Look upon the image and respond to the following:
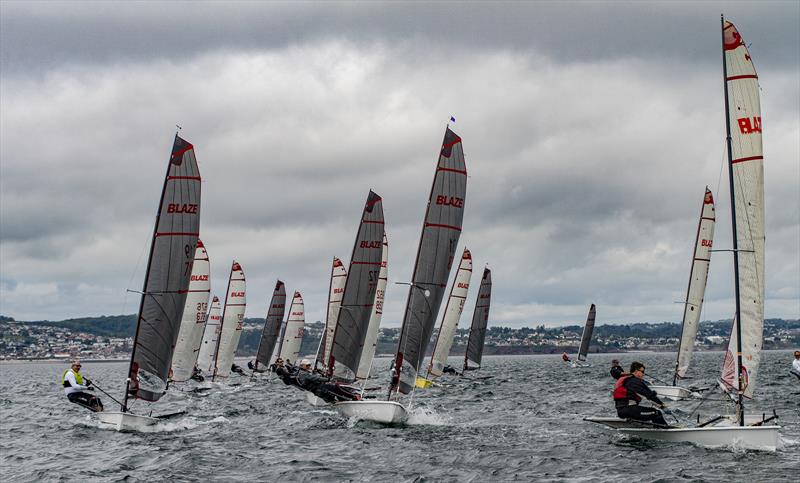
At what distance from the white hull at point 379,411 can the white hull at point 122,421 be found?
6.37 meters

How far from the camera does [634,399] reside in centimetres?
2198

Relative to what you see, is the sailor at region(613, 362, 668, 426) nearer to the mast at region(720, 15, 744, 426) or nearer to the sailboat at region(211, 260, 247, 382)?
the mast at region(720, 15, 744, 426)

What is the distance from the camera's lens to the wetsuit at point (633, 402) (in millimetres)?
21594

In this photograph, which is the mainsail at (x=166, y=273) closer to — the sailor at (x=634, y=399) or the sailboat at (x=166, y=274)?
the sailboat at (x=166, y=274)

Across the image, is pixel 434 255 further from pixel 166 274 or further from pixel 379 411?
pixel 166 274

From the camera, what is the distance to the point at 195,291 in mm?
48188

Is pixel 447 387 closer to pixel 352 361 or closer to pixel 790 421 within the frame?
pixel 352 361

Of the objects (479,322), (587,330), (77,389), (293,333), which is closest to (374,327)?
(77,389)

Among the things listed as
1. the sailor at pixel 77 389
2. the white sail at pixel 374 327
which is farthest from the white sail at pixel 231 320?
the sailor at pixel 77 389

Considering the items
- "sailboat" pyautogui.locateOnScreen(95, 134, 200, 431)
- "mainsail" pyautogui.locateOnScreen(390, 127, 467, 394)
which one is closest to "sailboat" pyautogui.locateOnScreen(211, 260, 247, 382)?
"sailboat" pyautogui.locateOnScreen(95, 134, 200, 431)

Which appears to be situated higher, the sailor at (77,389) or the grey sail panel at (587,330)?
the grey sail panel at (587,330)

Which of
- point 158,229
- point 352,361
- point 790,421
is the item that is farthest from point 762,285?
point 158,229

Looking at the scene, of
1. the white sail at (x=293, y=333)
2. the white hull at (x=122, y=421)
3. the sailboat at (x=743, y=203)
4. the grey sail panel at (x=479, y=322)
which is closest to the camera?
the sailboat at (x=743, y=203)

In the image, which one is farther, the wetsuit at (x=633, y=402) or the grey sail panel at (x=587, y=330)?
the grey sail panel at (x=587, y=330)
